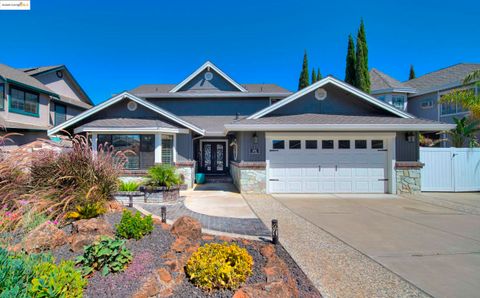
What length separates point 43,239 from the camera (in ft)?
11.2

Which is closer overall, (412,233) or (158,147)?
(412,233)

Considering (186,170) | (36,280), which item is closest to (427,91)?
(186,170)

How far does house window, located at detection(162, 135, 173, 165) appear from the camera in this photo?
438 inches

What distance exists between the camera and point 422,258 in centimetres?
397

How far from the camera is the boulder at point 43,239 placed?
10.3 ft

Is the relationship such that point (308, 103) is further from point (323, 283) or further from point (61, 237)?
point (61, 237)

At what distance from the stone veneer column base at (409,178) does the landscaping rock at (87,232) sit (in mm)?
10952

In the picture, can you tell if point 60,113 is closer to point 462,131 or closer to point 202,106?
point 202,106

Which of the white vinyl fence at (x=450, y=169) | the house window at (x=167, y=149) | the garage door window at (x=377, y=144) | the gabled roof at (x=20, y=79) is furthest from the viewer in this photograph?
the gabled roof at (x=20, y=79)

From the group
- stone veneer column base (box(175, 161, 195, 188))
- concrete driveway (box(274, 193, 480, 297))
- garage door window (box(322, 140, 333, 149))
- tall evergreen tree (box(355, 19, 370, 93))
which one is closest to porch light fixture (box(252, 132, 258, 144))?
concrete driveway (box(274, 193, 480, 297))

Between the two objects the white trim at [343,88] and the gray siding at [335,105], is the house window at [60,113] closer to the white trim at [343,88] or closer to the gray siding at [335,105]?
the white trim at [343,88]

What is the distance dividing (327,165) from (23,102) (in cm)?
1996

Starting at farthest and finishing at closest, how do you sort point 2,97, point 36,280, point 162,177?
1. point 2,97
2. point 162,177
3. point 36,280

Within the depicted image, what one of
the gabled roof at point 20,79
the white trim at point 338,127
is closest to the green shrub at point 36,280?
the white trim at point 338,127
